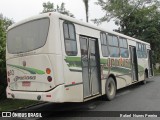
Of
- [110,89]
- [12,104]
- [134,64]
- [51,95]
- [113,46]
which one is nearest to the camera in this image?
[51,95]

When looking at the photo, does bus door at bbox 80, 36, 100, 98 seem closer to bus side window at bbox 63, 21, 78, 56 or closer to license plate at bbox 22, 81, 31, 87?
bus side window at bbox 63, 21, 78, 56

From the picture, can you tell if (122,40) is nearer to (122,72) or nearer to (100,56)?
(122,72)

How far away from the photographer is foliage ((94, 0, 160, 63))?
29719mm

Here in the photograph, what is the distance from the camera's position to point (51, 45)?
7133 millimetres

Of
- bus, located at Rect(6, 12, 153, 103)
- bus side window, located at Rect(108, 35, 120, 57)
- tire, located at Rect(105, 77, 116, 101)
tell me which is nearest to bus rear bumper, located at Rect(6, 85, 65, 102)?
bus, located at Rect(6, 12, 153, 103)

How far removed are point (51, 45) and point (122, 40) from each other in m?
6.20

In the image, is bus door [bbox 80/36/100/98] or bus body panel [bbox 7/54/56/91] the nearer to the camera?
bus body panel [bbox 7/54/56/91]

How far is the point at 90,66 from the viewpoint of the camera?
893cm

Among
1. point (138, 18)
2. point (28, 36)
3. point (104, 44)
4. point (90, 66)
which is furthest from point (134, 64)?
point (138, 18)

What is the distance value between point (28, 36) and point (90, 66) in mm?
2556

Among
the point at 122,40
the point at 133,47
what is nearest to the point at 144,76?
the point at 133,47

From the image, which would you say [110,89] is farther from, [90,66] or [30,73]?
[30,73]

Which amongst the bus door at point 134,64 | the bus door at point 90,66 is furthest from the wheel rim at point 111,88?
the bus door at point 134,64

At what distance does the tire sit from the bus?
0.04 m
